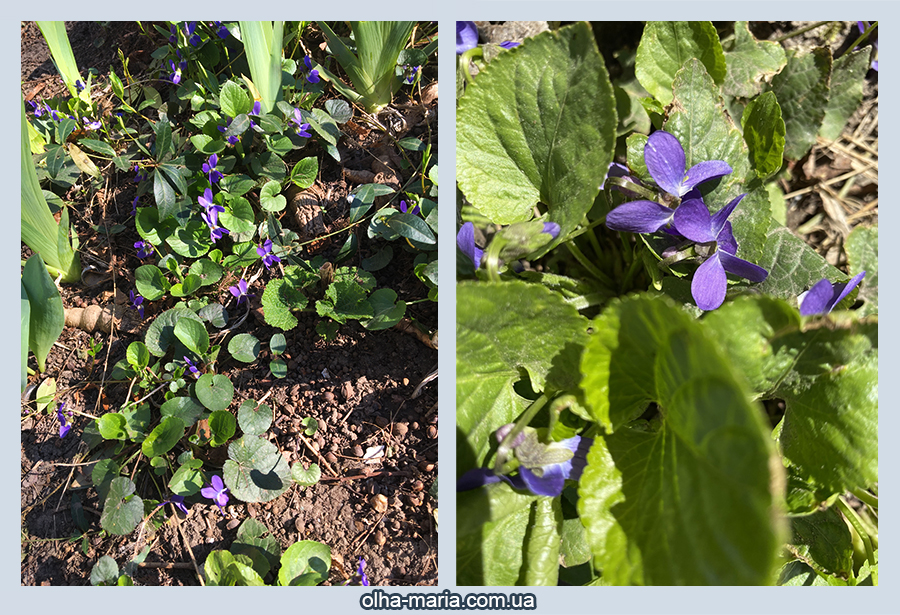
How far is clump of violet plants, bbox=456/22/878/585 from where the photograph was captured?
61 centimetres

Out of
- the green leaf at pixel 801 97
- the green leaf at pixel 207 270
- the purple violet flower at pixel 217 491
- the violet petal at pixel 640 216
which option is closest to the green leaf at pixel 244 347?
the green leaf at pixel 207 270

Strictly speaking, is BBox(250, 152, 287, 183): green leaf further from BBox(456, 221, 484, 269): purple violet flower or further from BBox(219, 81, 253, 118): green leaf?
BBox(456, 221, 484, 269): purple violet flower

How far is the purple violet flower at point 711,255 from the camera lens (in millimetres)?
916

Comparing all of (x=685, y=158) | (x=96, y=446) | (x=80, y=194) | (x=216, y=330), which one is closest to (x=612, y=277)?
(x=685, y=158)

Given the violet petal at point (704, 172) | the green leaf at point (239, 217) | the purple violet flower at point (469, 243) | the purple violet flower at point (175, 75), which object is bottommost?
the green leaf at point (239, 217)

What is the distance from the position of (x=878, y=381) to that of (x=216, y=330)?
4.20 ft

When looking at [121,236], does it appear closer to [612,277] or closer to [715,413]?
[612,277]

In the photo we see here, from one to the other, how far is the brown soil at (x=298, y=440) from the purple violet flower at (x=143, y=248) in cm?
7

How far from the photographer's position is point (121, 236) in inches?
60.0

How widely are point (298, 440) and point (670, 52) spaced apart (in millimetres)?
1095

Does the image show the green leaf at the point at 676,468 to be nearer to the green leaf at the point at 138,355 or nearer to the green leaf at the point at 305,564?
the green leaf at the point at 305,564

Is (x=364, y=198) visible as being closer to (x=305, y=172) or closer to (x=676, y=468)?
(x=305, y=172)

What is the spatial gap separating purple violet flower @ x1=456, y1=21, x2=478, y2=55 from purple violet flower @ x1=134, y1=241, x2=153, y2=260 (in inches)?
34.6

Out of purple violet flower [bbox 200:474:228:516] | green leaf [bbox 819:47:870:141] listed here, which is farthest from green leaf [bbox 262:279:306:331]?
green leaf [bbox 819:47:870:141]
